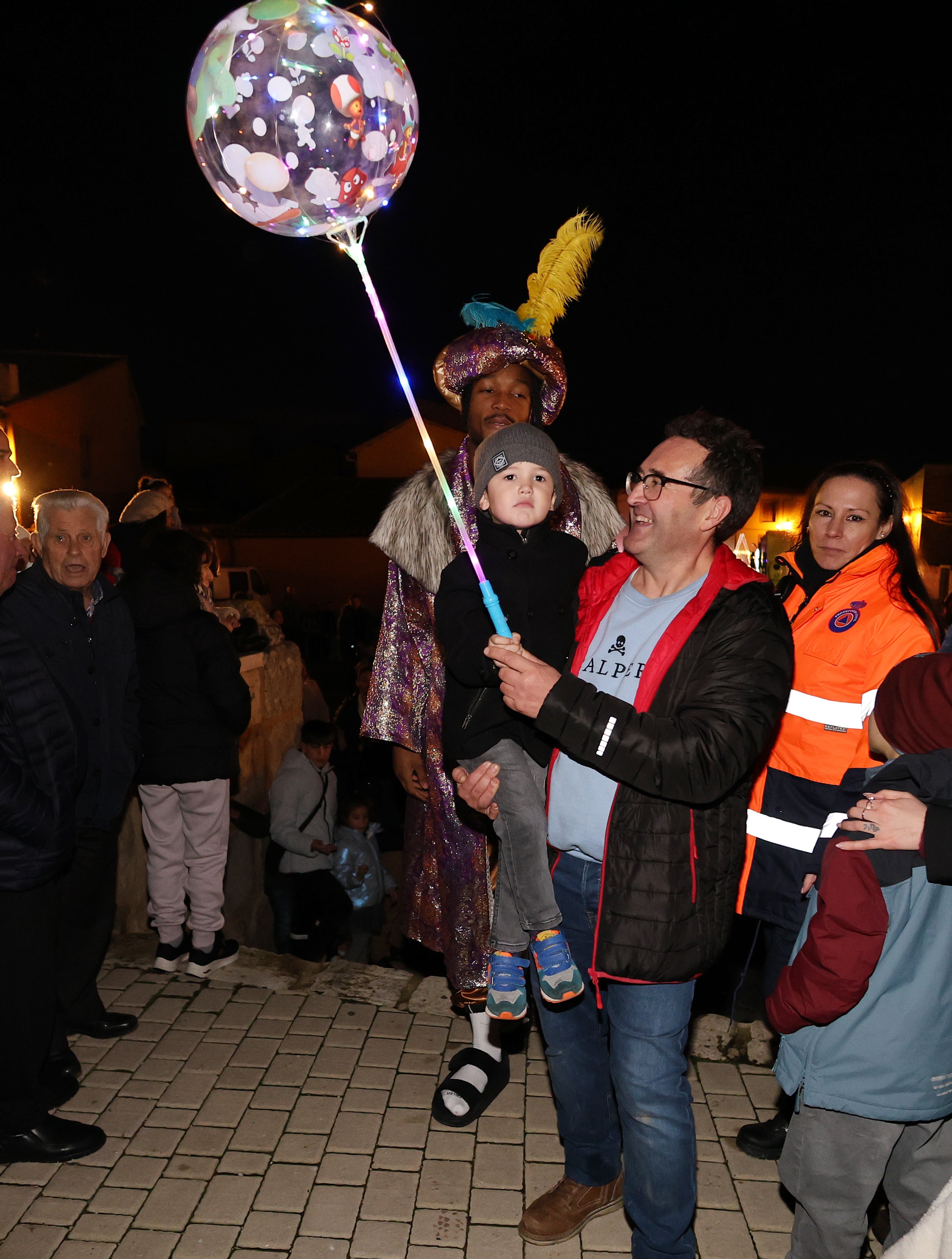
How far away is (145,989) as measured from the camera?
4.40 meters

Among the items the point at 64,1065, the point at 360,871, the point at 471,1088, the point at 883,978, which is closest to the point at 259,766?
the point at 360,871

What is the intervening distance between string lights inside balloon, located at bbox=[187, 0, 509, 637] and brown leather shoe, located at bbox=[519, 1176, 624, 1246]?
1.86m

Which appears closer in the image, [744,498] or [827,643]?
[744,498]

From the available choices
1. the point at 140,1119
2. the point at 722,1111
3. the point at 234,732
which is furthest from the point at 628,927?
the point at 234,732

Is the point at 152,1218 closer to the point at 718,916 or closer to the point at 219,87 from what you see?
the point at 718,916

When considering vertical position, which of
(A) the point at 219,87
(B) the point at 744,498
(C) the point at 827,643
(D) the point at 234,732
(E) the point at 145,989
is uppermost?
(A) the point at 219,87

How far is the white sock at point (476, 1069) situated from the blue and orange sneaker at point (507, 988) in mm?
849

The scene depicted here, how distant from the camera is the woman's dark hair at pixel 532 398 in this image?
358cm

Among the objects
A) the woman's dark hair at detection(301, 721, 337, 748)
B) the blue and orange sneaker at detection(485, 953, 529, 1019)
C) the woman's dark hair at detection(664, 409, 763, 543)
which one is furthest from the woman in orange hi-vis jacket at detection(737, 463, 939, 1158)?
the woman's dark hair at detection(301, 721, 337, 748)

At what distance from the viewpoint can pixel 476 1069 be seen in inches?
137

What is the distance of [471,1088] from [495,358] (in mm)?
2851

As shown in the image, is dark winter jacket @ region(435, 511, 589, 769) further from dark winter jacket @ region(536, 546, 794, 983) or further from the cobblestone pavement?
the cobblestone pavement

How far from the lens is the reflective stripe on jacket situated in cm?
292

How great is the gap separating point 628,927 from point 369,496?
31.4 m
